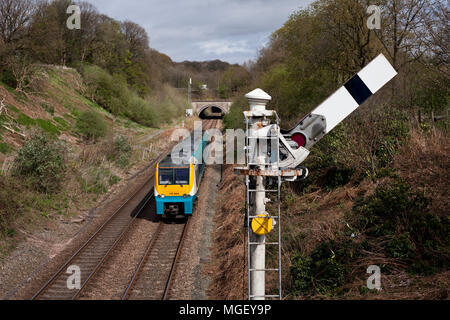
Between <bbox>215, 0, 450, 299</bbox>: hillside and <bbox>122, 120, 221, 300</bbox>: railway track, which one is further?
<bbox>122, 120, 221, 300</bbox>: railway track

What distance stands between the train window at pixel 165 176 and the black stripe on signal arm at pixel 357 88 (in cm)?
1243

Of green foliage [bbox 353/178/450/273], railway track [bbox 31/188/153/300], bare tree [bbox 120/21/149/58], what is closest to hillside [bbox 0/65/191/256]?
railway track [bbox 31/188/153/300]

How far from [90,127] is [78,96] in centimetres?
1386

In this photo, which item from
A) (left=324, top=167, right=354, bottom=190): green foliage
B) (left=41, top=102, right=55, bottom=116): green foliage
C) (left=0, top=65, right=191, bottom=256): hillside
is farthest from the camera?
(left=41, top=102, right=55, bottom=116): green foliage

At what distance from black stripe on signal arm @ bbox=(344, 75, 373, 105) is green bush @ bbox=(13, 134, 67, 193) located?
51.8 feet

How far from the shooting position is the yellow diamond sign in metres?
3.97

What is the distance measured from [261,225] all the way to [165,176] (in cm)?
1190

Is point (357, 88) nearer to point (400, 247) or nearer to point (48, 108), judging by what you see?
point (400, 247)

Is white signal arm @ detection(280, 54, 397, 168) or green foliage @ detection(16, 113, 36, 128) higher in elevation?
green foliage @ detection(16, 113, 36, 128)

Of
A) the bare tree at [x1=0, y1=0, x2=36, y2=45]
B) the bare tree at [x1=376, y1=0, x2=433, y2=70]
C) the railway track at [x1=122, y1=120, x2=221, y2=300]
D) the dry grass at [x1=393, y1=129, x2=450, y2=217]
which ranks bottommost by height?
the railway track at [x1=122, y1=120, x2=221, y2=300]

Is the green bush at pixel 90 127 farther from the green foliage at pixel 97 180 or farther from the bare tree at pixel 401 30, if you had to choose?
the bare tree at pixel 401 30

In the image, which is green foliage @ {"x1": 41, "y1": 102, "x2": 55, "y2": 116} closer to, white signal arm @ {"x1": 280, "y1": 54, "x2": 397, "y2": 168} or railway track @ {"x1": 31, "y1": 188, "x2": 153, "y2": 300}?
railway track @ {"x1": 31, "y1": 188, "x2": 153, "y2": 300}

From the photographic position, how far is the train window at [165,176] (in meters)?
15.4

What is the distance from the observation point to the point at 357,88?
11.6ft
